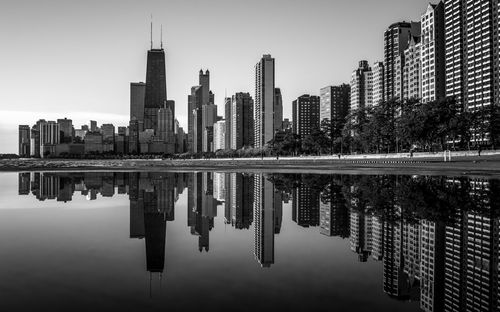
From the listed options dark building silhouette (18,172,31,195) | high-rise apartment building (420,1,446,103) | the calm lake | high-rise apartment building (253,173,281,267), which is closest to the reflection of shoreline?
high-rise apartment building (253,173,281,267)

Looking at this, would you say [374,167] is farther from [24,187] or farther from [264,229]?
[264,229]

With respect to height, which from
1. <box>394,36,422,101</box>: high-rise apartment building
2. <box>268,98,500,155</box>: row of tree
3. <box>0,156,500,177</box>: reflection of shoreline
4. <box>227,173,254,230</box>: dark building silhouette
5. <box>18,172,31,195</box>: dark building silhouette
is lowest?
<box>18,172,31,195</box>: dark building silhouette

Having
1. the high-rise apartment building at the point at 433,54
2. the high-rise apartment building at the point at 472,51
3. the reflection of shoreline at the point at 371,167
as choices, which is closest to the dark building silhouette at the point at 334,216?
the reflection of shoreline at the point at 371,167

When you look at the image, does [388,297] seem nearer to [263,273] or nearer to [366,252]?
[263,273]

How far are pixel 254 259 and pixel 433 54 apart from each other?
17456 centimetres

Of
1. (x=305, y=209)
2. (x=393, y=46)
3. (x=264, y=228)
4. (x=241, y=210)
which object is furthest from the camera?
(x=393, y=46)

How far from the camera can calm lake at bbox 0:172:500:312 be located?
6.15 meters

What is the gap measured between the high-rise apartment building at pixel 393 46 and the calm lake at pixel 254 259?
186669 mm

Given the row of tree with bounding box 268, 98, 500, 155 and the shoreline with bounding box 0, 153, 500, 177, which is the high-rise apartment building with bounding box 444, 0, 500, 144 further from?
the shoreline with bounding box 0, 153, 500, 177

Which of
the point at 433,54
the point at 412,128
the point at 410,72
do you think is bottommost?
the point at 412,128

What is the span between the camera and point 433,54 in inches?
6476

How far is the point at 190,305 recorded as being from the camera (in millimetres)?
5859

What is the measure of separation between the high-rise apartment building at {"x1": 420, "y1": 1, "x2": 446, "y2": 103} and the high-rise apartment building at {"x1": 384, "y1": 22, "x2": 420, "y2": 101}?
20.4 meters

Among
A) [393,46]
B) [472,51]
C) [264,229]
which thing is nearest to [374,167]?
[264,229]
